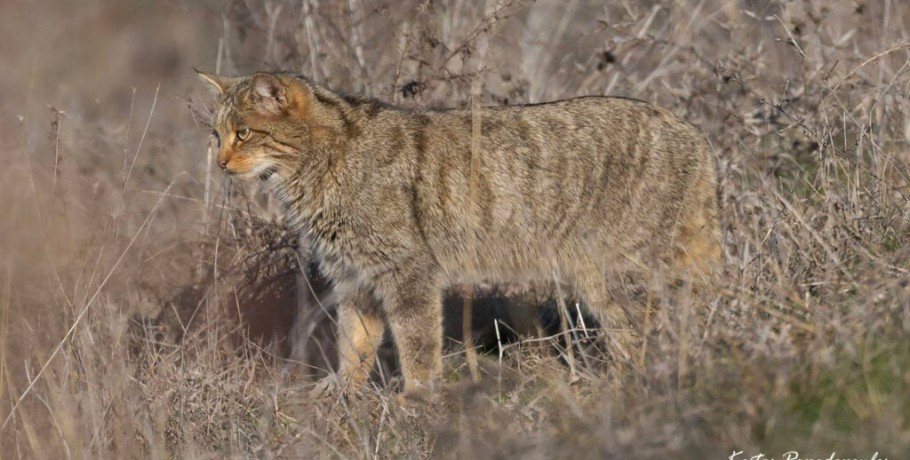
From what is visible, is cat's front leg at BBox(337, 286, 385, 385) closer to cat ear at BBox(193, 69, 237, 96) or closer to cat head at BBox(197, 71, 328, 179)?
cat head at BBox(197, 71, 328, 179)

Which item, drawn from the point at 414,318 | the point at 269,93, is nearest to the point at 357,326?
the point at 414,318

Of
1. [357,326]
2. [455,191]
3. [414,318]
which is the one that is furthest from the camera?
[357,326]

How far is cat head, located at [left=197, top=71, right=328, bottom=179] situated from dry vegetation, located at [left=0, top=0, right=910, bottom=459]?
1.32ft

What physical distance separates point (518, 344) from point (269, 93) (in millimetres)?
1579

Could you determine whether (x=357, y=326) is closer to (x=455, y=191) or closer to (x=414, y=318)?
(x=414, y=318)

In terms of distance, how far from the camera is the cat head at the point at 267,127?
18.0ft

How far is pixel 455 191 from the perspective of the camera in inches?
221

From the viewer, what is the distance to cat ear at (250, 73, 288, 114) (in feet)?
17.9

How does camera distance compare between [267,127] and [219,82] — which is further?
[219,82]

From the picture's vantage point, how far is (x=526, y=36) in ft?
29.6

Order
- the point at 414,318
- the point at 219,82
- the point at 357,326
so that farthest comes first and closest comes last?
1. the point at 357,326
2. the point at 219,82
3. the point at 414,318

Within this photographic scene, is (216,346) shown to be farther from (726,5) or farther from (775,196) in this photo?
(726,5)

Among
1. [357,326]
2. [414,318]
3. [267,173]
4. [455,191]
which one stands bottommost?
[357,326]

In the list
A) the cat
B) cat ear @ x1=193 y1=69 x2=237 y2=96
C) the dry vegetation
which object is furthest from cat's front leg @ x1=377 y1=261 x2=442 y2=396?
cat ear @ x1=193 y1=69 x2=237 y2=96
